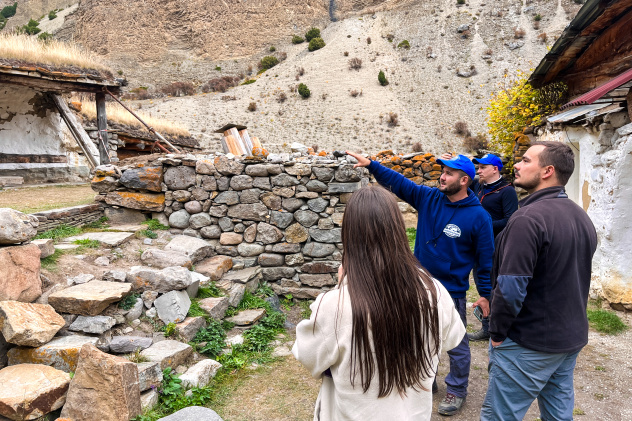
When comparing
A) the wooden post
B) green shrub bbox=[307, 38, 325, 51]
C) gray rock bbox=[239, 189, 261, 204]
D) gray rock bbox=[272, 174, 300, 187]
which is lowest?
gray rock bbox=[239, 189, 261, 204]

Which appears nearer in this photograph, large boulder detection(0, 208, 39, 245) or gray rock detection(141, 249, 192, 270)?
large boulder detection(0, 208, 39, 245)

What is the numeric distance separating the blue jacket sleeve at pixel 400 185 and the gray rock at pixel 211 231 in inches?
117

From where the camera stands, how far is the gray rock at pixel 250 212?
5.36 metres

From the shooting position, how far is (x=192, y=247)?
505 cm

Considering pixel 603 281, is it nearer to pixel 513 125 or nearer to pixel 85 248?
pixel 513 125

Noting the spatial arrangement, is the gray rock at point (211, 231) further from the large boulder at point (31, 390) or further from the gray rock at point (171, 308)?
the large boulder at point (31, 390)

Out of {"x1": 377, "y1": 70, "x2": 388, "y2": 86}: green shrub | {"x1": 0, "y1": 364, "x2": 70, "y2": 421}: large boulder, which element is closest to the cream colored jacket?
{"x1": 0, "y1": 364, "x2": 70, "y2": 421}: large boulder

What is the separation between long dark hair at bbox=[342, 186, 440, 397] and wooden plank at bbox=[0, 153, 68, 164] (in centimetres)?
1163

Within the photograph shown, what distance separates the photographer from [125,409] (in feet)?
8.60

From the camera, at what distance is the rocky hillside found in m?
29.0

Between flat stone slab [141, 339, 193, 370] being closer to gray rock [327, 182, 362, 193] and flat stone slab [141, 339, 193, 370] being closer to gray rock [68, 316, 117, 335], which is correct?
gray rock [68, 316, 117, 335]

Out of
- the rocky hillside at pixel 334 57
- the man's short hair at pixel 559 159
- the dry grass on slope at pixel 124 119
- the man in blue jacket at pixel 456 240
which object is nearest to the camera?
the man's short hair at pixel 559 159

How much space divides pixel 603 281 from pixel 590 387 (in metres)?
2.26

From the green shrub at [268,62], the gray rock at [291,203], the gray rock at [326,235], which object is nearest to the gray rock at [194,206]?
the gray rock at [291,203]
